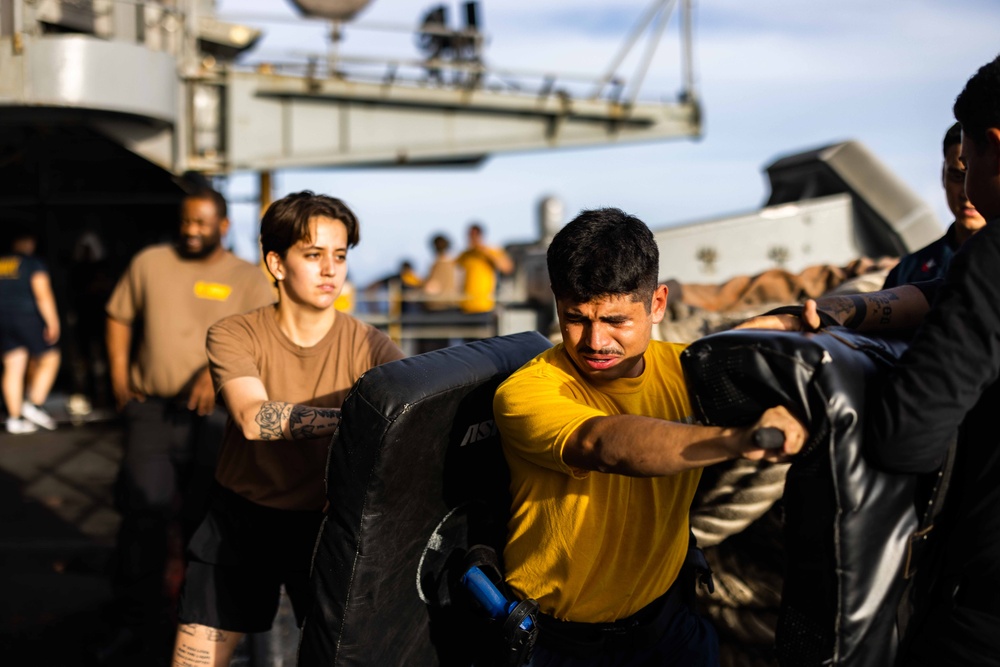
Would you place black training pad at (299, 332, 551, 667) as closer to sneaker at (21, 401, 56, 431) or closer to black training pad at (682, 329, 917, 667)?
black training pad at (682, 329, 917, 667)

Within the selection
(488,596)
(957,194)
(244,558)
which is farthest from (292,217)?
(957,194)

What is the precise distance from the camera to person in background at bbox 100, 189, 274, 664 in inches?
186

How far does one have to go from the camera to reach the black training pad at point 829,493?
6.90 feet

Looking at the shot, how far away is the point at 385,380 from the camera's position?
8.85 ft

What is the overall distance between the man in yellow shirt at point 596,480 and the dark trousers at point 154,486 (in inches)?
97.6

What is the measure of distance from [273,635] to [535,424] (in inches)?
114

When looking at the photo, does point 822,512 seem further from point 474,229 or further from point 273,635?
point 474,229

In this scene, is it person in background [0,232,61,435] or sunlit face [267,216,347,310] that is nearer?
sunlit face [267,216,347,310]

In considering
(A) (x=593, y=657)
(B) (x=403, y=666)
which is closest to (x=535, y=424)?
(A) (x=593, y=657)

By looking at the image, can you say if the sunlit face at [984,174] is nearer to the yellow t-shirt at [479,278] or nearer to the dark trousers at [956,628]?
the dark trousers at [956,628]

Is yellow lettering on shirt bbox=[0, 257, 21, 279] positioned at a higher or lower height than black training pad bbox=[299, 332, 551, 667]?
higher

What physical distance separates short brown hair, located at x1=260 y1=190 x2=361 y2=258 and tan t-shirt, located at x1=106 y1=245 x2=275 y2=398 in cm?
156

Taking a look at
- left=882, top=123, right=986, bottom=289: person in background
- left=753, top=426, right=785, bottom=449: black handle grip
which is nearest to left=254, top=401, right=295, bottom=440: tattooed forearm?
left=753, top=426, right=785, bottom=449: black handle grip

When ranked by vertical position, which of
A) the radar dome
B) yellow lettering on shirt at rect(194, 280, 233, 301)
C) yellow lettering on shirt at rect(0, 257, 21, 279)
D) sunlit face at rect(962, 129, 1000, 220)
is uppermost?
the radar dome
